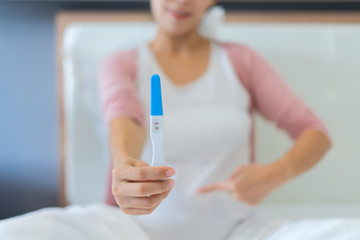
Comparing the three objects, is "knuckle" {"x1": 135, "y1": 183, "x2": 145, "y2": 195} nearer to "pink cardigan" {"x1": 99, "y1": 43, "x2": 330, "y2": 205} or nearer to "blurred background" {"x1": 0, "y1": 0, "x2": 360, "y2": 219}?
"pink cardigan" {"x1": 99, "y1": 43, "x2": 330, "y2": 205}

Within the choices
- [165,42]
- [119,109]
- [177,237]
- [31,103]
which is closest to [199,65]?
[165,42]

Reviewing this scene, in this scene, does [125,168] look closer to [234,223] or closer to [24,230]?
[24,230]

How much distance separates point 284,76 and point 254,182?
33 centimetres

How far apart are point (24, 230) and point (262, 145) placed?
0.52 metres

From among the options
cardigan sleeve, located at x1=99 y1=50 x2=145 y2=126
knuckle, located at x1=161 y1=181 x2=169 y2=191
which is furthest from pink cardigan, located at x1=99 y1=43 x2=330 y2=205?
knuckle, located at x1=161 y1=181 x2=169 y2=191

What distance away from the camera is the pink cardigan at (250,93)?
56 centimetres

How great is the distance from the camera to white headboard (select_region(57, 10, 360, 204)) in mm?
762

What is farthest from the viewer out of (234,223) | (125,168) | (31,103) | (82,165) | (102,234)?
(31,103)

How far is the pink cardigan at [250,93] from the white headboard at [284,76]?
12 cm

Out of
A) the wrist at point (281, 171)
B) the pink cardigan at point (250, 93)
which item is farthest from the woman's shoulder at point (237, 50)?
the wrist at point (281, 171)

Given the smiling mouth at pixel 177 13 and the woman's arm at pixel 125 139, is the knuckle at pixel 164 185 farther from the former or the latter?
the smiling mouth at pixel 177 13

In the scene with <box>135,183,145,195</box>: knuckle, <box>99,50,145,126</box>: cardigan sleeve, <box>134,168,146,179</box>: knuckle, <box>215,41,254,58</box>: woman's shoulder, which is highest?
<box>215,41,254,58</box>: woman's shoulder

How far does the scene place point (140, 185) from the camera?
35cm

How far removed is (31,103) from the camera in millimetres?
916
